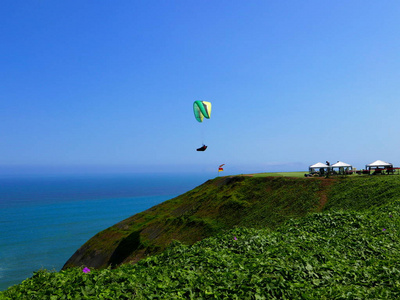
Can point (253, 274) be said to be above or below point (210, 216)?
above

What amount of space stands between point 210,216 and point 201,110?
1647 cm

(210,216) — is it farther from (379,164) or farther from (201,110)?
(379,164)

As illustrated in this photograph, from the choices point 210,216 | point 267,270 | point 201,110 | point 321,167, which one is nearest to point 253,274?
point 267,270

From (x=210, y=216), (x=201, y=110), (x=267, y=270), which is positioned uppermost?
(x=201, y=110)

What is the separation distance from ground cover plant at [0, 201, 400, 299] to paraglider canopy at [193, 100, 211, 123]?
69.2 feet

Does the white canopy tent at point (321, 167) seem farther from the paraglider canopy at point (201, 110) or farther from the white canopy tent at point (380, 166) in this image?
the paraglider canopy at point (201, 110)

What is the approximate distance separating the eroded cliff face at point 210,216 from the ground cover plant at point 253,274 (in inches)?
729

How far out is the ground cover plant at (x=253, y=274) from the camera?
848cm

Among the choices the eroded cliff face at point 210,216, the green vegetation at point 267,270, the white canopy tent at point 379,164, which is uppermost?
the white canopy tent at point 379,164

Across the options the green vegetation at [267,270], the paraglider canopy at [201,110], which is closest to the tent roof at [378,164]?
the green vegetation at [267,270]

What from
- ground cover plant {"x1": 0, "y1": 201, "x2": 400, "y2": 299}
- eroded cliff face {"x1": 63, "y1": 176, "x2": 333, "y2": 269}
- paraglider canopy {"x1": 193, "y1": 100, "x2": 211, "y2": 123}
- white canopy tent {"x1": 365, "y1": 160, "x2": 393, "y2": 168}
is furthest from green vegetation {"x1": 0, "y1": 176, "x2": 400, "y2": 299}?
white canopy tent {"x1": 365, "y1": 160, "x2": 393, "y2": 168}

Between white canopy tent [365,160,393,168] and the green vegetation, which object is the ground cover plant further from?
white canopy tent [365,160,393,168]

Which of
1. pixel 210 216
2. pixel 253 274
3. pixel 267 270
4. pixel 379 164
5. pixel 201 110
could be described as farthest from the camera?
pixel 379 164

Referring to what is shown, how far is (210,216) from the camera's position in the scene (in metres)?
41.6
